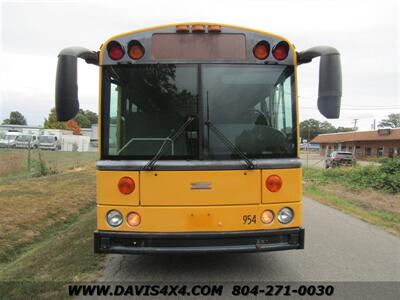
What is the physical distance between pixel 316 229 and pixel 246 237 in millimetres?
4214

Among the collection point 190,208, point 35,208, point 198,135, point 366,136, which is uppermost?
point 366,136

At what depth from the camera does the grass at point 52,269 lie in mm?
4285

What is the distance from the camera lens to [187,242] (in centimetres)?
425

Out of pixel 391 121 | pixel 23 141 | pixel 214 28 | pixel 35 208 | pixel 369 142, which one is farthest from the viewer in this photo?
pixel 391 121

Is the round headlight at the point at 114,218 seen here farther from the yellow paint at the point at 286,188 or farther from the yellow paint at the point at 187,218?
the yellow paint at the point at 286,188

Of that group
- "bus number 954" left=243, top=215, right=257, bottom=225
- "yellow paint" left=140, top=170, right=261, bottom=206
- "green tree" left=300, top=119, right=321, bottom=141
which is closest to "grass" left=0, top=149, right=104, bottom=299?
"yellow paint" left=140, top=170, right=261, bottom=206

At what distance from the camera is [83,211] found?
10383 mm

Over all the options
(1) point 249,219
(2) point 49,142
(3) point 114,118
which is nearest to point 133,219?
(3) point 114,118

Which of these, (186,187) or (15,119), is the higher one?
(15,119)

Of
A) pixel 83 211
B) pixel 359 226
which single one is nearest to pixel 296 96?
pixel 359 226

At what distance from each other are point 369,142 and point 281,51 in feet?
162

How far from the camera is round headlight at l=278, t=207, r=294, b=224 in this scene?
14.4 feet

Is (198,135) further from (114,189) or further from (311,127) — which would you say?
(311,127)

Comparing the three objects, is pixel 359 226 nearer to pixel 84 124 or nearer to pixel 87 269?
pixel 87 269
